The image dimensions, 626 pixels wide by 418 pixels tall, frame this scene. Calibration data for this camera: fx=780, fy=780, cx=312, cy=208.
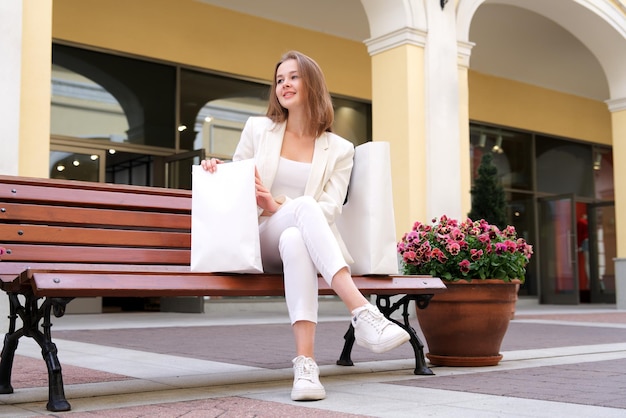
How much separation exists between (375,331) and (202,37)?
917 centimetres

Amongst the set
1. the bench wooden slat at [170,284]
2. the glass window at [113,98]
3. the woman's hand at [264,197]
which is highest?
the glass window at [113,98]

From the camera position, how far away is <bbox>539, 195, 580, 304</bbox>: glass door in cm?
1568

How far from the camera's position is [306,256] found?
10.2ft

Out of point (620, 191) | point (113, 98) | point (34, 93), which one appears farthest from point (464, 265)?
point (620, 191)

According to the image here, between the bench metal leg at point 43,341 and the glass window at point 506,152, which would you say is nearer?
the bench metal leg at point 43,341

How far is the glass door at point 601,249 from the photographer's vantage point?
17016mm

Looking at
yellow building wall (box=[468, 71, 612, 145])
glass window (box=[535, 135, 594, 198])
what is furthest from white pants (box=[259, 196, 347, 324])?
glass window (box=[535, 135, 594, 198])

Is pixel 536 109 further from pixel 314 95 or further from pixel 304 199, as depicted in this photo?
pixel 304 199

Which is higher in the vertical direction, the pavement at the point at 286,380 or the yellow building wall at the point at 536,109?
the yellow building wall at the point at 536,109

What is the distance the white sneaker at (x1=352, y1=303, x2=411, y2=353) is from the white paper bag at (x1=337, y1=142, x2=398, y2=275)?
577 millimetres

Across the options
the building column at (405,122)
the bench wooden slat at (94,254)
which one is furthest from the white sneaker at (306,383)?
the building column at (405,122)

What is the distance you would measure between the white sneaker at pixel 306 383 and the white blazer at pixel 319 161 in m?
0.67

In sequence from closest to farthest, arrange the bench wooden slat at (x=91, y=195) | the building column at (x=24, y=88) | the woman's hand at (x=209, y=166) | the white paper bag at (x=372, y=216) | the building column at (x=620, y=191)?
the woman's hand at (x=209, y=166)
the bench wooden slat at (x=91, y=195)
the white paper bag at (x=372, y=216)
the building column at (x=24, y=88)
the building column at (x=620, y=191)

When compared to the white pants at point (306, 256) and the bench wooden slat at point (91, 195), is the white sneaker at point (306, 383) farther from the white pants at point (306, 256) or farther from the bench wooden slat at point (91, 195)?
the bench wooden slat at point (91, 195)
